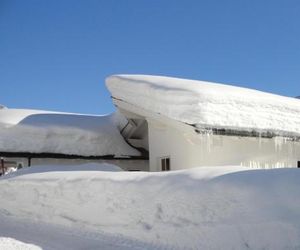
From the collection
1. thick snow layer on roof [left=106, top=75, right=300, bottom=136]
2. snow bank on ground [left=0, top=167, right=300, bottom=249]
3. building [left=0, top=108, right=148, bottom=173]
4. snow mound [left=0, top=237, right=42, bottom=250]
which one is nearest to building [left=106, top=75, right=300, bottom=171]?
thick snow layer on roof [left=106, top=75, right=300, bottom=136]

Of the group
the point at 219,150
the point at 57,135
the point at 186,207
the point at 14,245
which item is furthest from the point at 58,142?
the point at 186,207

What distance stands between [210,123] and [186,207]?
180 inches

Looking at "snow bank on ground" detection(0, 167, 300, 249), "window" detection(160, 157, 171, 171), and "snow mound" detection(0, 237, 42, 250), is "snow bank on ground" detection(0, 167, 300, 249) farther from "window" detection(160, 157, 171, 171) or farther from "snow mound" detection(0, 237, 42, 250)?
"window" detection(160, 157, 171, 171)

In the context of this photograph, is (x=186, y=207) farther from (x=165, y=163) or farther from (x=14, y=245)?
(x=165, y=163)

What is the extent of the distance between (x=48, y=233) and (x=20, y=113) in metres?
8.59

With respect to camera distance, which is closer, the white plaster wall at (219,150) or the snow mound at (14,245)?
the snow mound at (14,245)

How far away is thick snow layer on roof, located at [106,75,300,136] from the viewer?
1123 cm

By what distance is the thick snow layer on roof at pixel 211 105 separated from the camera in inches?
442

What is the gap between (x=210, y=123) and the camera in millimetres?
11156

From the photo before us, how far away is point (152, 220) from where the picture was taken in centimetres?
745

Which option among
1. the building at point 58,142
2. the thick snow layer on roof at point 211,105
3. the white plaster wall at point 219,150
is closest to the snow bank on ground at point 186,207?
the thick snow layer on roof at point 211,105

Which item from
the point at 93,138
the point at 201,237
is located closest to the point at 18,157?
the point at 93,138

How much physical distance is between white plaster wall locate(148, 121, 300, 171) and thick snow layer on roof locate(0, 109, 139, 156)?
2.78 m

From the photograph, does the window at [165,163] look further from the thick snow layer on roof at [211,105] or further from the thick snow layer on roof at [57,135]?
the thick snow layer on roof at [57,135]
